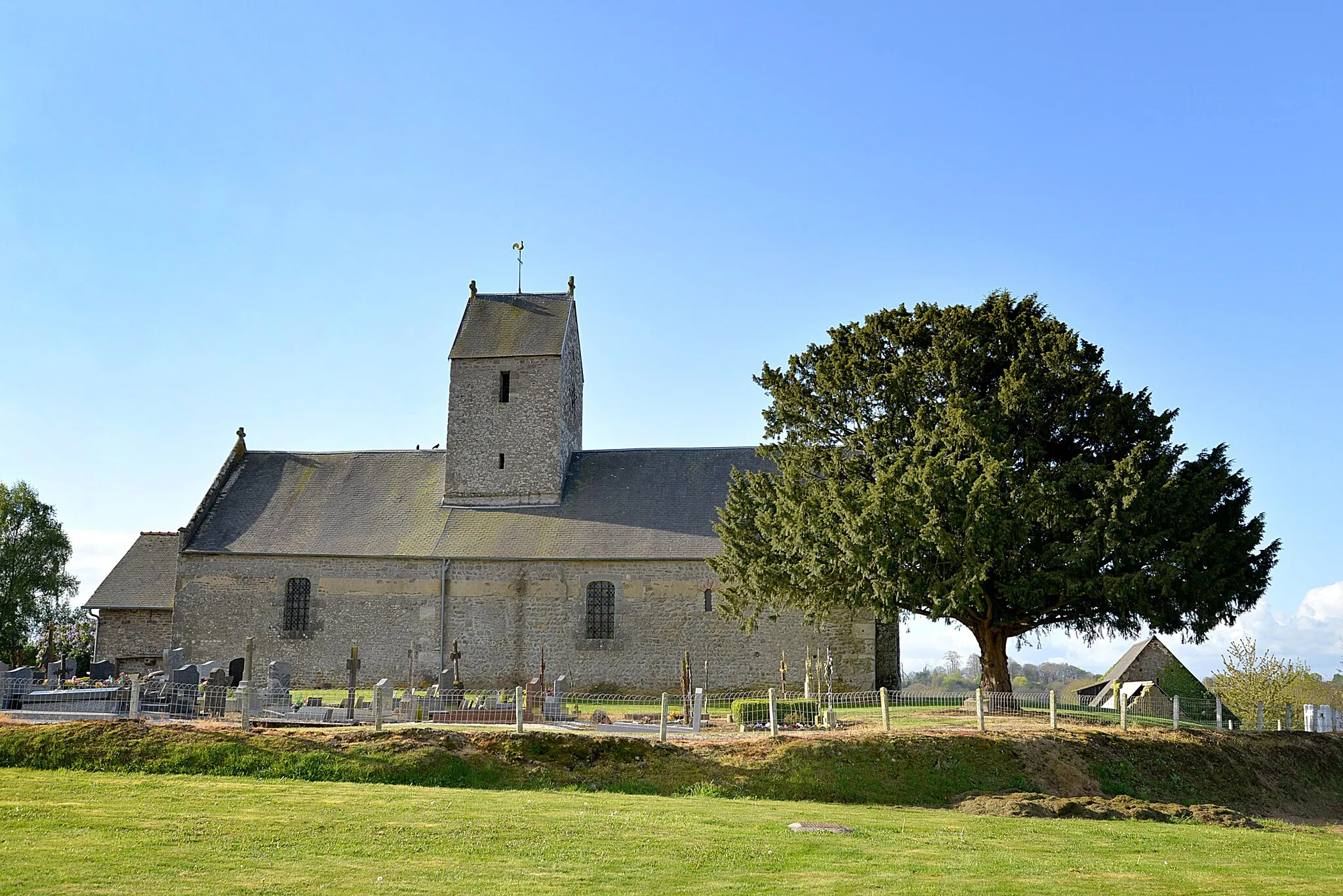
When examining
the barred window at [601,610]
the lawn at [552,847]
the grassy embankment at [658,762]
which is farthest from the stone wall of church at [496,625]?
the lawn at [552,847]

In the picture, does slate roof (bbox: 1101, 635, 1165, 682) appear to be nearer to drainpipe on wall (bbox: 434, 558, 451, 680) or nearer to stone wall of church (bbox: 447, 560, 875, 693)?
stone wall of church (bbox: 447, 560, 875, 693)

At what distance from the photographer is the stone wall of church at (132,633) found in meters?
34.6

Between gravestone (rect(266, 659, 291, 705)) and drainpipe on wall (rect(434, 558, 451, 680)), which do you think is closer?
gravestone (rect(266, 659, 291, 705))

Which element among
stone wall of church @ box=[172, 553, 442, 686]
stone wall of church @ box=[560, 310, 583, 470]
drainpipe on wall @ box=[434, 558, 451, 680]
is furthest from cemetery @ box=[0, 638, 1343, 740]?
stone wall of church @ box=[560, 310, 583, 470]

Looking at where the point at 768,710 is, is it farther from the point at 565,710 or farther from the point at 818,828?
the point at 818,828

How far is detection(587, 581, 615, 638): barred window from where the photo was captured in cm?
3195

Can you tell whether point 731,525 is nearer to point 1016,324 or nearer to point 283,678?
point 1016,324

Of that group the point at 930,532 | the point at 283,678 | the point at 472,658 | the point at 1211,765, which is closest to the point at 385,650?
the point at 472,658

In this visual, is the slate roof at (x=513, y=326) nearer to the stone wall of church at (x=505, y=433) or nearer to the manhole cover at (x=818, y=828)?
the stone wall of church at (x=505, y=433)

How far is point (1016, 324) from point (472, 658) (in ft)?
59.0

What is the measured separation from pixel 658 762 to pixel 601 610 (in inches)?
584

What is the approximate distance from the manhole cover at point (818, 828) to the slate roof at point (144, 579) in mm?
26561

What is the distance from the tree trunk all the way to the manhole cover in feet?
41.6

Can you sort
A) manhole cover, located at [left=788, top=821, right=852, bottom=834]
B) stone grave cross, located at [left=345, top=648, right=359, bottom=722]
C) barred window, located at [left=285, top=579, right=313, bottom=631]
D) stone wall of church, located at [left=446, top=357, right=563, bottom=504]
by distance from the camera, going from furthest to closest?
stone wall of church, located at [left=446, top=357, right=563, bottom=504] < barred window, located at [left=285, top=579, right=313, bottom=631] < stone grave cross, located at [left=345, top=648, right=359, bottom=722] < manhole cover, located at [left=788, top=821, right=852, bottom=834]
